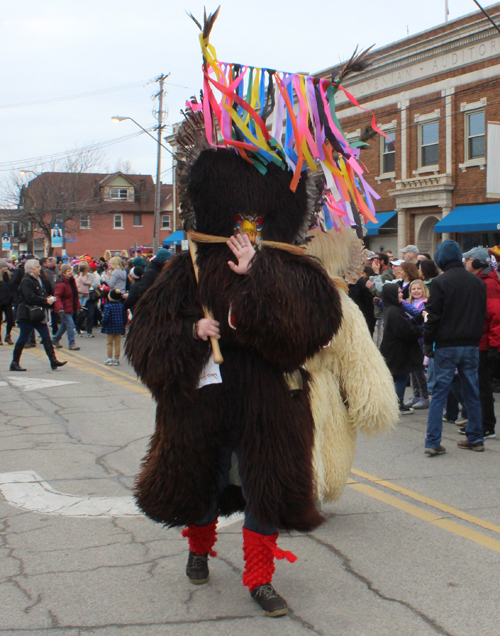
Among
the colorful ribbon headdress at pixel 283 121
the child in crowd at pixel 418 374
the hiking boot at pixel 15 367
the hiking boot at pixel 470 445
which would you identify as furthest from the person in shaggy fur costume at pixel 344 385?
the hiking boot at pixel 15 367

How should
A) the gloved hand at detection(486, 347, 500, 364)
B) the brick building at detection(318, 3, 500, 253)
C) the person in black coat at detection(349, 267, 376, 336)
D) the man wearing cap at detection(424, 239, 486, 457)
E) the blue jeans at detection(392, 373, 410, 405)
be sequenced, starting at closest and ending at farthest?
the man wearing cap at detection(424, 239, 486, 457) < the gloved hand at detection(486, 347, 500, 364) < the blue jeans at detection(392, 373, 410, 405) < the person in black coat at detection(349, 267, 376, 336) < the brick building at detection(318, 3, 500, 253)

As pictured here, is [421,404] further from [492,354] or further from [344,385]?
[344,385]

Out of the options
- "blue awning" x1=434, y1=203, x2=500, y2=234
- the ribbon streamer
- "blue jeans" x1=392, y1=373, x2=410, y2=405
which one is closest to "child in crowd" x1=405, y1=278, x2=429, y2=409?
"blue jeans" x1=392, y1=373, x2=410, y2=405

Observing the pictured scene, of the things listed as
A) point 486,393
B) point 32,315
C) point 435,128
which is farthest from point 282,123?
point 435,128

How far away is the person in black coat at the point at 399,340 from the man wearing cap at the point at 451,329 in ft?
5.04

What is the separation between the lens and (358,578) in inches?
137

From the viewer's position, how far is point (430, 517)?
4.40 m

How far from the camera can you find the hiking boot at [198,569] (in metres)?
3.41

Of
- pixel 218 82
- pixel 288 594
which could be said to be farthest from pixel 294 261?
pixel 288 594

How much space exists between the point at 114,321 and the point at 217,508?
8317 millimetres

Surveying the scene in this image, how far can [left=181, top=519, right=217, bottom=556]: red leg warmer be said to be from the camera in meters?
3.38

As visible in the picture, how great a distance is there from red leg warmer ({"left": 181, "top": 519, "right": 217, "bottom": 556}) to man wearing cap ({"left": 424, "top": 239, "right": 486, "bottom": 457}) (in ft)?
10.1

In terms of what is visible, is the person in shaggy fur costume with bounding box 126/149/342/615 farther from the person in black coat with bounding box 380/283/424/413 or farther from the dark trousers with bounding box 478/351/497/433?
the person in black coat with bounding box 380/283/424/413

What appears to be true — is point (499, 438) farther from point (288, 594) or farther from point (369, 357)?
point (288, 594)
